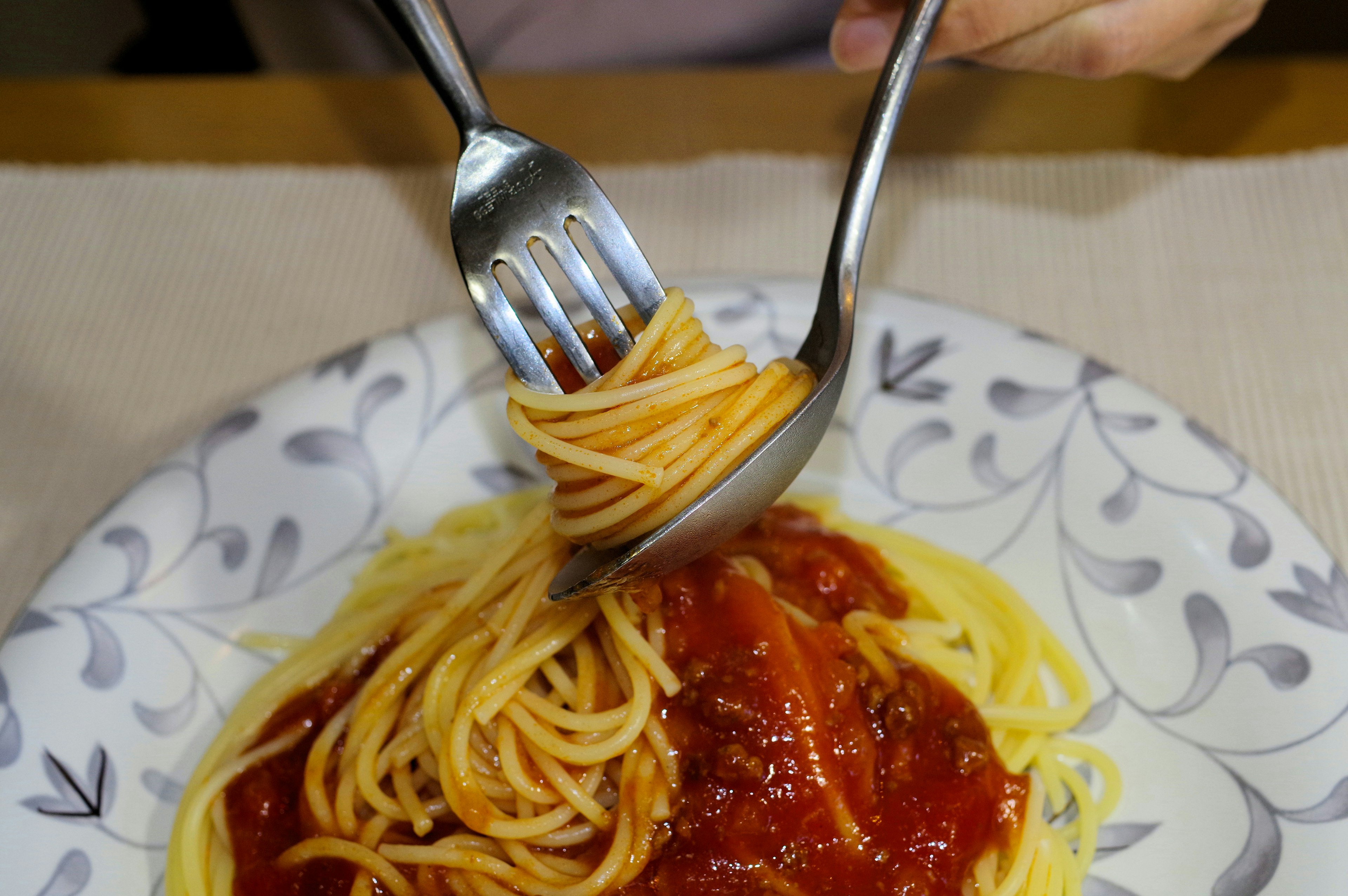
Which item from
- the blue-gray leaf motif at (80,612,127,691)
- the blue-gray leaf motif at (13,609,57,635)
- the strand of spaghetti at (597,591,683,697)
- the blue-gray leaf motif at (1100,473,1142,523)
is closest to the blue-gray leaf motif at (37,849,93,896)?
the blue-gray leaf motif at (80,612,127,691)

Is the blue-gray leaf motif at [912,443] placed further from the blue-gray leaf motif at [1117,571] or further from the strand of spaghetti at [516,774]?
the strand of spaghetti at [516,774]

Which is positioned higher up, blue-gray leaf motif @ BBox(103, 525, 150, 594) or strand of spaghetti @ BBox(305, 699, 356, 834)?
blue-gray leaf motif @ BBox(103, 525, 150, 594)

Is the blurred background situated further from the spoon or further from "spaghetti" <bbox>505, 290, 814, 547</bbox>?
"spaghetti" <bbox>505, 290, 814, 547</bbox>

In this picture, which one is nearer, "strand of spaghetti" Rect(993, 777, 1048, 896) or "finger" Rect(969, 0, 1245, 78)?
"strand of spaghetti" Rect(993, 777, 1048, 896)

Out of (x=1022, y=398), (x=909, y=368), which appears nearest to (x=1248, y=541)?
(x=1022, y=398)

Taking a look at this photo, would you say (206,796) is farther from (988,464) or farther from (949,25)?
(949,25)

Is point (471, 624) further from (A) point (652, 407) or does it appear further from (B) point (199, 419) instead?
(B) point (199, 419)
